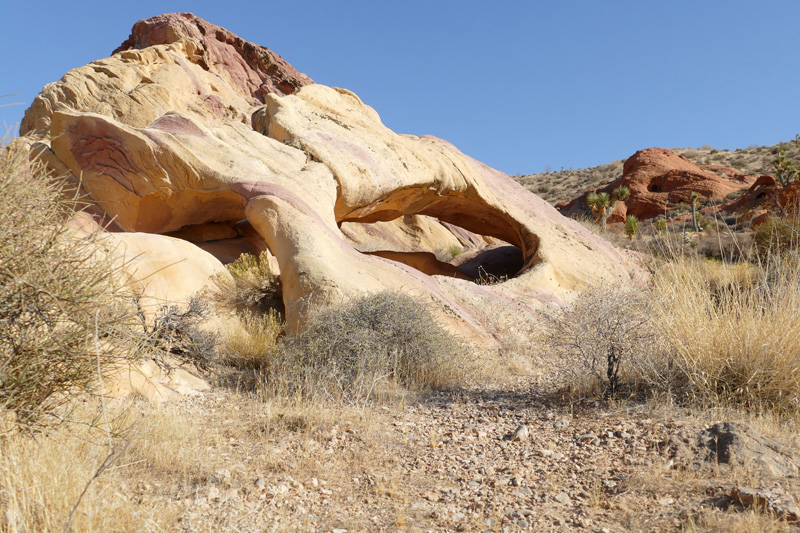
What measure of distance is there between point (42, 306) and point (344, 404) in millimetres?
2778

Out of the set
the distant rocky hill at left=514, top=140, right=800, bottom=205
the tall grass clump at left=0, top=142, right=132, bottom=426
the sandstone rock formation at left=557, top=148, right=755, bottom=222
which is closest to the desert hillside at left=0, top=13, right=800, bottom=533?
the tall grass clump at left=0, top=142, right=132, bottom=426

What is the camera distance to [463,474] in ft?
12.6

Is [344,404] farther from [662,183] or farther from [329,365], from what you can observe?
[662,183]

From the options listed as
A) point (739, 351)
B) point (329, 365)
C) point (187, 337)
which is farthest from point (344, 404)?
point (739, 351)

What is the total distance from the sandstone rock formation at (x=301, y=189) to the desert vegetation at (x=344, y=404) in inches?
47.5

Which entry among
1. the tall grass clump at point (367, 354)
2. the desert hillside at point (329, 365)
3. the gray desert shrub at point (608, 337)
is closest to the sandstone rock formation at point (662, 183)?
the desert hillside at point (329, 365)

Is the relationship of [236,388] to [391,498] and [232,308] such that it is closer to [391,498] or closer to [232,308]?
[232,308]

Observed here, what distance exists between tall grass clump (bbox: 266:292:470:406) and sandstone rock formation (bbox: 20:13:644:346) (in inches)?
25.1

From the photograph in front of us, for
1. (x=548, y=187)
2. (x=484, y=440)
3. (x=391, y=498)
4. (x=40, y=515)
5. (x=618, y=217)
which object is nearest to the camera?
(x=40, y=515)

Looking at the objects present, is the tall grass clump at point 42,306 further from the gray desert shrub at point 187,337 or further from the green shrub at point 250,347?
the green shrub at point 250,347

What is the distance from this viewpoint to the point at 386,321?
6395mm

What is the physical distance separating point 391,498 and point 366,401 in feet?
5.78

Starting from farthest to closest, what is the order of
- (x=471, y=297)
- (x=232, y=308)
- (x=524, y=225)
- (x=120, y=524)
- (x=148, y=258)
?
(x=524, y=225) < (x=471, y=297) < (x=232, y=308) < (x=148, y=258) < (x=120, y=524)

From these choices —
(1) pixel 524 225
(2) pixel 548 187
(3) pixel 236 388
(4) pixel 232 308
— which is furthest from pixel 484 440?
(2) pixel 548 187
